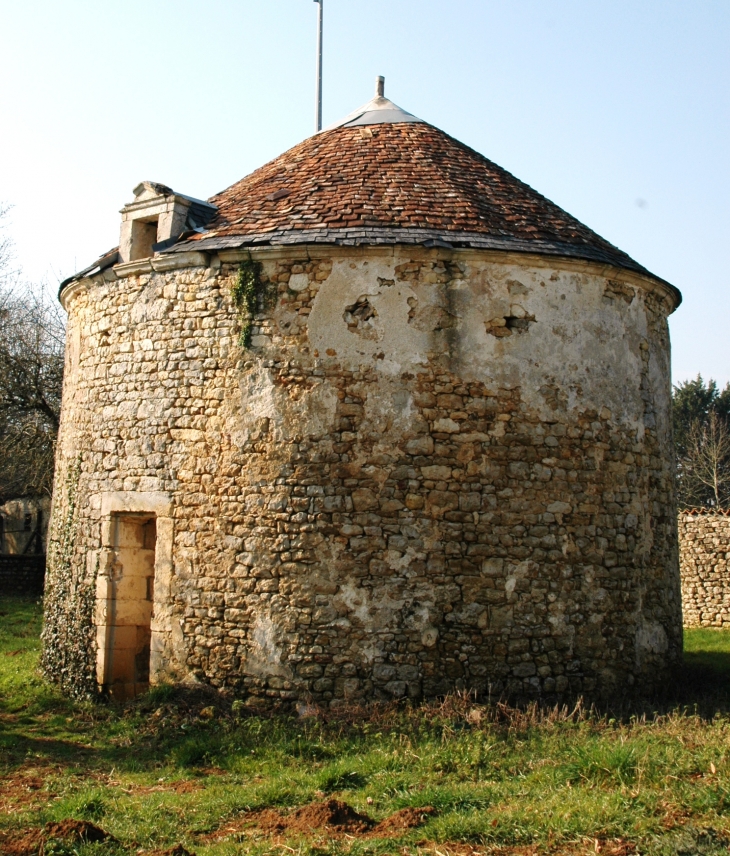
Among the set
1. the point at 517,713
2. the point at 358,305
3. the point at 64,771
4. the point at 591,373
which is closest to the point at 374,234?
the point at 358,305

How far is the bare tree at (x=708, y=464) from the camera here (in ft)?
103

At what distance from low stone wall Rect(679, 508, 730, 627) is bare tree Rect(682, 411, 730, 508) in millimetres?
14471

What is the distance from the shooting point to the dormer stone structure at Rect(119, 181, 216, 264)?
9.62 meters

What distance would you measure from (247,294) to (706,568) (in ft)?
38.7

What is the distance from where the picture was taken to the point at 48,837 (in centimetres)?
505

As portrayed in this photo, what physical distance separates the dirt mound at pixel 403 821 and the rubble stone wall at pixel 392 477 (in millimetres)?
2669

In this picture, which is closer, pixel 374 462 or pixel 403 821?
pixel 403 821

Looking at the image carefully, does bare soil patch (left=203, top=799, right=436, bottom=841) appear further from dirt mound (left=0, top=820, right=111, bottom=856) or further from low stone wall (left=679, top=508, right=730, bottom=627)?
low stone wall (left=679, top=508, right=730, bottom=627)

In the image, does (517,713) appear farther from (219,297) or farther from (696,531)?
(696,531)

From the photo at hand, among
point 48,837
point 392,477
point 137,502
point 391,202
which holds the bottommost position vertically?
point 48,837

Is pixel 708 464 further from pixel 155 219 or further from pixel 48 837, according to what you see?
pixel 48 837

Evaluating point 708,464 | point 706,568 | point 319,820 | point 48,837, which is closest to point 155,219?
point 48,837

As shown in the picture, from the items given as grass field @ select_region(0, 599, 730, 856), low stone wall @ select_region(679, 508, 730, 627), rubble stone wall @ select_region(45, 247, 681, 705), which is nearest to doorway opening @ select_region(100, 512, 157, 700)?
rubble stone wall @ select_region(45, 247, 681, 705)

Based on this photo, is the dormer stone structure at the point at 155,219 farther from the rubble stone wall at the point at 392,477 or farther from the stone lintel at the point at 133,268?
the rubble stone wall at the point at 392,477
